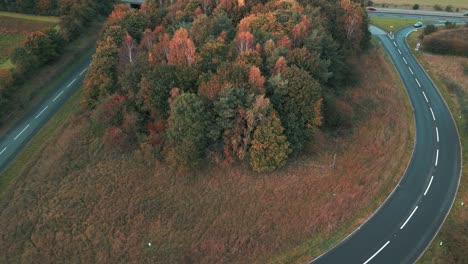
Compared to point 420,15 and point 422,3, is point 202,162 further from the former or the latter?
point 422,3

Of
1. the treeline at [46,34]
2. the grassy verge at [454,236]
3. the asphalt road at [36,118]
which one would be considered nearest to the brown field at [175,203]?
the asphalt road at [36,118]

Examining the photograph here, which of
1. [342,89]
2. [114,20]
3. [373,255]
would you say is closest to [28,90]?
[114,20]

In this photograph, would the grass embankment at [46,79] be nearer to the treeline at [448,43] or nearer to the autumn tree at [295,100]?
the autumn tree at [295,100]

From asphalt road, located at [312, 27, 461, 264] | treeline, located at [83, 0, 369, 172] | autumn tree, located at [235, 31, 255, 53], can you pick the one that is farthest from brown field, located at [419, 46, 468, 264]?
autumn tree, located at [235, 31, 255, 53]

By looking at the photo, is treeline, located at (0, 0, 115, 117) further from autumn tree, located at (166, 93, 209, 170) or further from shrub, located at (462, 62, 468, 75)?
shrub, located at (462, 62, 468, 75)

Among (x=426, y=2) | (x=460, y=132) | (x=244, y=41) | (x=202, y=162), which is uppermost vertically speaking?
(x=426, y=2)

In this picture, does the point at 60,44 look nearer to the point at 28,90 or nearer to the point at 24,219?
the point at 28,90

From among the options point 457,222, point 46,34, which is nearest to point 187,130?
point 457,222
